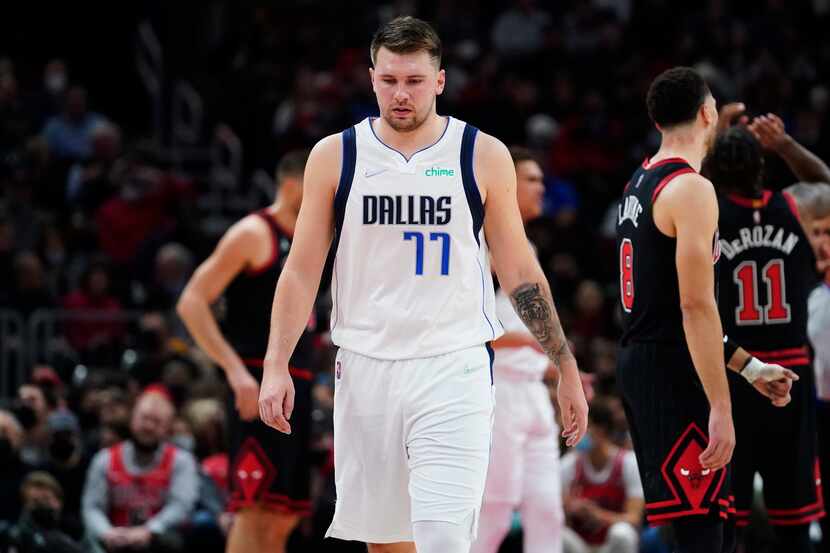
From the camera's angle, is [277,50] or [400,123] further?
[277,50]

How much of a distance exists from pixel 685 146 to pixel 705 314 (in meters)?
0.86

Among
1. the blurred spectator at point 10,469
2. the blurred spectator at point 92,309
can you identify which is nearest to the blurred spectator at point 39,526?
the blurred spectator at point 10,469

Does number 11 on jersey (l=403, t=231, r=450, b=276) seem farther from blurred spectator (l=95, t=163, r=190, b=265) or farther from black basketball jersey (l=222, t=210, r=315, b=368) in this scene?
blurred spectator (l=95, t=163, r=190, b=265)

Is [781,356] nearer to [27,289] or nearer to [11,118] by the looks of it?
[27,289]

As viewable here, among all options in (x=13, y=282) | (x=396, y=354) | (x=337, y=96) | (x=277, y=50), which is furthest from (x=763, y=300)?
(x=277, y=50)

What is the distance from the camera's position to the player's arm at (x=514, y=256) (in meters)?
5.82

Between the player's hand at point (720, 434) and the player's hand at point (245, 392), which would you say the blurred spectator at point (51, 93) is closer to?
the player's hand at point (245, 392)

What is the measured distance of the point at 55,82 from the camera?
18.2 metres

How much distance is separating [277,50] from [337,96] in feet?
7.07

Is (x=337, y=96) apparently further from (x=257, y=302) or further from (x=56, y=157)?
(x=257, y=302)

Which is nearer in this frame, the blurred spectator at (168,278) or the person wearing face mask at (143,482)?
the person wearing face mask at (143,482)

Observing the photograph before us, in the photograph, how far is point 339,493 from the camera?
5824 mm

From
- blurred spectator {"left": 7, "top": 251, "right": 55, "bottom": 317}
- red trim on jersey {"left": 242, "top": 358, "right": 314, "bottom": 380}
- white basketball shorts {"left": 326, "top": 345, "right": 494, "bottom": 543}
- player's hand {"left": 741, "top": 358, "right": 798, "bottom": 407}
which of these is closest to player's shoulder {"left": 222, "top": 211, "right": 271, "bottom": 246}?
red trim on jersey {"left": 242, "top": 358, "right": 314, "bottom": 380}

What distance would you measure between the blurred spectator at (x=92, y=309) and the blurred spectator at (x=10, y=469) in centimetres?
382
